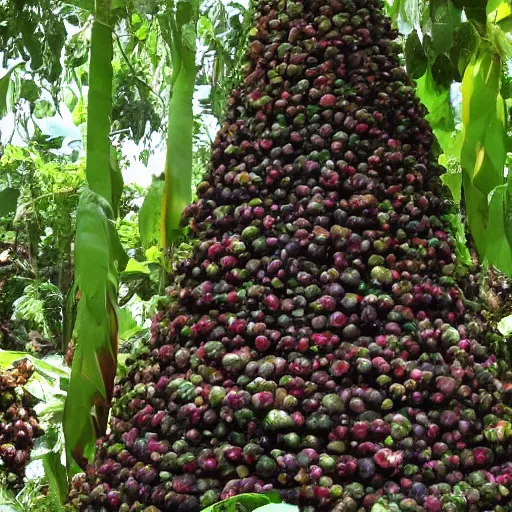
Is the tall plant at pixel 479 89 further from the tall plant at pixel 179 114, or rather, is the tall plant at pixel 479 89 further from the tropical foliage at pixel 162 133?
the tall plant at pixel 179 114

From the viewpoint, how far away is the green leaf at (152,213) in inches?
40.6

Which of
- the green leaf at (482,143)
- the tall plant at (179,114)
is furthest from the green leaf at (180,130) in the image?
the green leaf at (482,143)

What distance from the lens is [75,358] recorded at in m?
0.86

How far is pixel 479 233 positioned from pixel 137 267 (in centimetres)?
59

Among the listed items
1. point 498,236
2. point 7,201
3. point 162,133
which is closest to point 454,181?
point 498,236

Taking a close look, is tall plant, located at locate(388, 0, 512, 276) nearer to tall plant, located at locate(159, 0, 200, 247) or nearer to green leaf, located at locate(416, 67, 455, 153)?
green leaf, located at locate(416, 67, 455, 153)

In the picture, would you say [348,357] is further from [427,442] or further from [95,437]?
[95,437]

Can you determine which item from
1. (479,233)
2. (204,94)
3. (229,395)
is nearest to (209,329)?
(229,395)

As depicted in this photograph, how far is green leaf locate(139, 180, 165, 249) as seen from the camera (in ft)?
3.38

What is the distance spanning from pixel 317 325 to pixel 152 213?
428 millimetres

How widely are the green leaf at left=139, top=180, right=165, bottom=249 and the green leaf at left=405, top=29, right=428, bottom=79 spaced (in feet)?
1.42

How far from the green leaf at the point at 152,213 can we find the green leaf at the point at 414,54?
433 mm

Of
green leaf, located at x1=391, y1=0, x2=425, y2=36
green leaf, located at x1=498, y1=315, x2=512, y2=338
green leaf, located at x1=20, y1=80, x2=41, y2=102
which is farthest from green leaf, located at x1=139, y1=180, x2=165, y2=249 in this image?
green leaf, located at x1=498, y1=315, x2=512, y2=338

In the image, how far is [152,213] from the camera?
105cm
